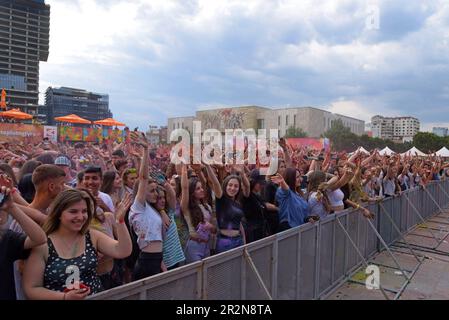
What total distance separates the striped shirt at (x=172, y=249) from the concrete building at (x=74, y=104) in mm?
111358

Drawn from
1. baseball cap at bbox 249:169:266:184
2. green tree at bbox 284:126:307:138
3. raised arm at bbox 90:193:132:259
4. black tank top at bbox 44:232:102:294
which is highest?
green tree at bbox 284:126:307:138

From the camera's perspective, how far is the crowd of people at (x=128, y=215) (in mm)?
2424

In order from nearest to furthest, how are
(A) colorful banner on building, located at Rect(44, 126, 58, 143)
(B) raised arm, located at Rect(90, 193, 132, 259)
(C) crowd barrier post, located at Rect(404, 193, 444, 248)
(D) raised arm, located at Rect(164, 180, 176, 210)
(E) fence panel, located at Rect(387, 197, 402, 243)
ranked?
(B) raised arm, located at Rect(90, 193, 132, 259) → (D) raised arm, located at Rect(164, 180, 176, 210) → (E) fence panel, located at Rect(387, 197, 402, 243) → (C) crowd barrier post, located at Rect(404, 193, 444, 248) → (A) colorful banner on building, located at Rect(44, 126, 58, 143)

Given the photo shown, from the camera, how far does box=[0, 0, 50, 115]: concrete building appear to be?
8531 cm

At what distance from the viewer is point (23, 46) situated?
89000mm

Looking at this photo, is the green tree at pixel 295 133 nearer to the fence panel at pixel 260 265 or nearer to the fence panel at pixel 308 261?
the fence panel at pixel 308 261

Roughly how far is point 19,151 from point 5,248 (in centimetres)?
693

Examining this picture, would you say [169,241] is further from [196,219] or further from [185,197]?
[185,197]

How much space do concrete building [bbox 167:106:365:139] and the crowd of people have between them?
270ft

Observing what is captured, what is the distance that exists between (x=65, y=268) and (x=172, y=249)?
1471 mm

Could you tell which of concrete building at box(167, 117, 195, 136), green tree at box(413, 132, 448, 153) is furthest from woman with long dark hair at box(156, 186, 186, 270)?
concrete building at box(167, 117, 195, 136)

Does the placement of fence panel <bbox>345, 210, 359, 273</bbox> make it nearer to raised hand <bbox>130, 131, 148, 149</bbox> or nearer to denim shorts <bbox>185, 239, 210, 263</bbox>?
denim shorts <bbox>185, 239, 210, 263</bbox>
